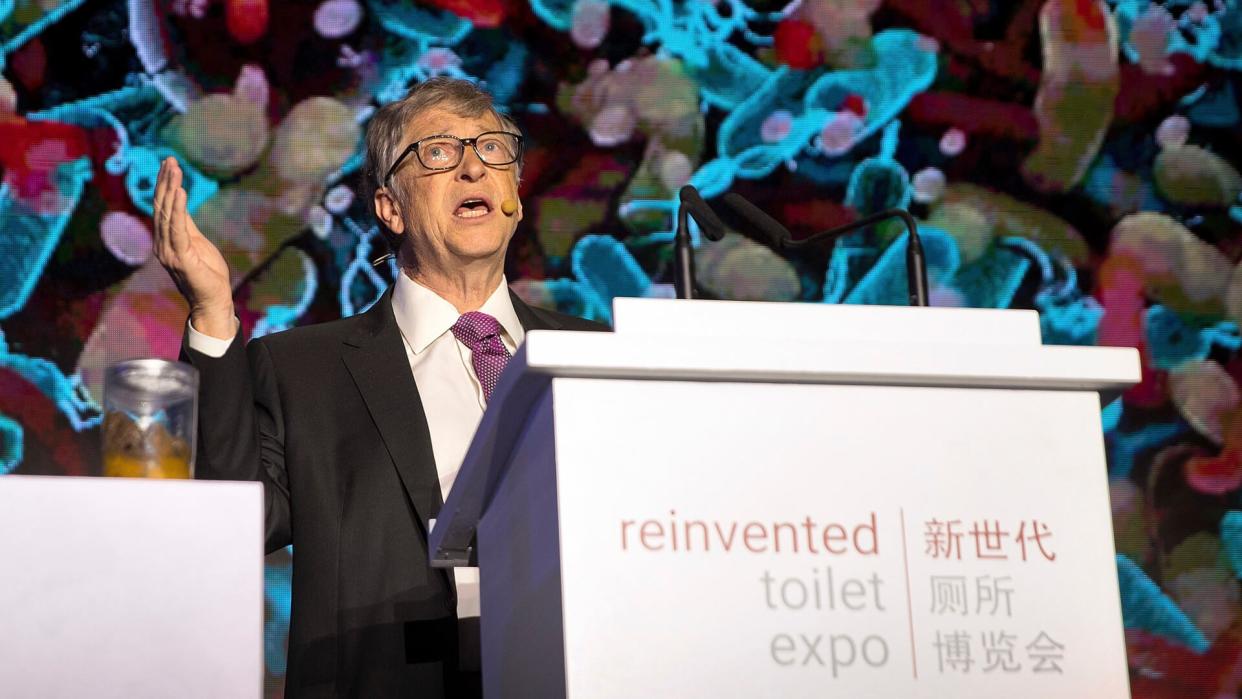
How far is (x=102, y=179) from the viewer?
3.10m

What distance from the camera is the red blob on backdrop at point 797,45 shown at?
347 cm

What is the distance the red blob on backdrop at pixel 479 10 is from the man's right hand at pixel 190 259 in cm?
149

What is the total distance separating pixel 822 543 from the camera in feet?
3.99

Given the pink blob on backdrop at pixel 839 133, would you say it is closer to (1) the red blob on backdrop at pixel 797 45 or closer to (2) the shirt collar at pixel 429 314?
(1) the red blob on backdrop at pixel 797 45

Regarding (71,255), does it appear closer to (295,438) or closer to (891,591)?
(295,438)

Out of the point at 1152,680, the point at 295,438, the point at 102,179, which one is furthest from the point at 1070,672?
the point at 102,179

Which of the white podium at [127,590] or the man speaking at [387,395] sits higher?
the man speaking at [387,395]

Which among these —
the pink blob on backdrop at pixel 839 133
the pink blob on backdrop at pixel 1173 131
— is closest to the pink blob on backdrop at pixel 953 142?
the pink blob on backdrop at pixel 839 133

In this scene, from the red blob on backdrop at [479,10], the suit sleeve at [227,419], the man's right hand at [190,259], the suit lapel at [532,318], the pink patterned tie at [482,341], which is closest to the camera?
the man's right hand at [190,259]

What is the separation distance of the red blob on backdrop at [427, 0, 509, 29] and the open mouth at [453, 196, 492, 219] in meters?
0.90

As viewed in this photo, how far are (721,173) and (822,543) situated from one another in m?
2.21

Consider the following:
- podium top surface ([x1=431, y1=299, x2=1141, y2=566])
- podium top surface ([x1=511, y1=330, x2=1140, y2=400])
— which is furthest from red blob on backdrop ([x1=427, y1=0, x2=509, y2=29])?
podium top surface ([x1=511, y1=330, x2=1140, y2=400])

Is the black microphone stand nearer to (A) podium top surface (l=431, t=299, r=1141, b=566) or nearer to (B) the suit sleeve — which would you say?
(A) podium top surface (l=431, t=299, r=1141, b=566)

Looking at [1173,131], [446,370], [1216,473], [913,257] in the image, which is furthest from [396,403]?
[1173,131]
